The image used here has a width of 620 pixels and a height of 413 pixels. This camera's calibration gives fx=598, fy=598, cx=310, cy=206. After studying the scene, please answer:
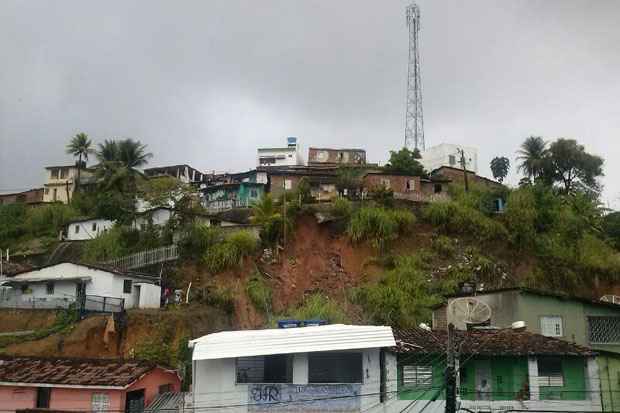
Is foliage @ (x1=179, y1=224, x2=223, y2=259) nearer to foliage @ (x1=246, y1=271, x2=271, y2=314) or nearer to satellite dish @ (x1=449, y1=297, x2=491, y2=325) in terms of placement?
foliage @ (x1=246, y1=271, x2=271, y2=314)

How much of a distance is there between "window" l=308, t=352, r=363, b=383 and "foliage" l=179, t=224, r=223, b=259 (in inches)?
880

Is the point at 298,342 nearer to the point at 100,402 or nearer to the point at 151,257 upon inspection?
the point at 100,402

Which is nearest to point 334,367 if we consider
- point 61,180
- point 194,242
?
A: point 194,242

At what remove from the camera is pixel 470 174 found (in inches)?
2448

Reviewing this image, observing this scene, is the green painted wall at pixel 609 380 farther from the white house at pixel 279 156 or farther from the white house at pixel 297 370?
the white house at pixel 279 156

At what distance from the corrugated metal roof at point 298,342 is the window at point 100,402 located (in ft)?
14.1

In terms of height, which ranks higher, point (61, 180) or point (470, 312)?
point (61, 180)

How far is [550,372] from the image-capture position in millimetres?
21375

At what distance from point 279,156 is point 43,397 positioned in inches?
2042

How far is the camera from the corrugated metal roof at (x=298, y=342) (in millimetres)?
21064

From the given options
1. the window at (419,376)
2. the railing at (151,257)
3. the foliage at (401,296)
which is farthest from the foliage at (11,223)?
the window at (419,376)

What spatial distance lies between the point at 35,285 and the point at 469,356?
95.7 feet

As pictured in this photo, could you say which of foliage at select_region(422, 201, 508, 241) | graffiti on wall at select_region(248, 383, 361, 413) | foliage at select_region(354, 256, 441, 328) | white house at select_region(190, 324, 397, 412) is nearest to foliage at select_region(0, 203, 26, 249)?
foliage at select_region(354, 256, 441, 328)

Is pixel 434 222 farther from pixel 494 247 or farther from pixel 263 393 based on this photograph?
pixel 263 393
